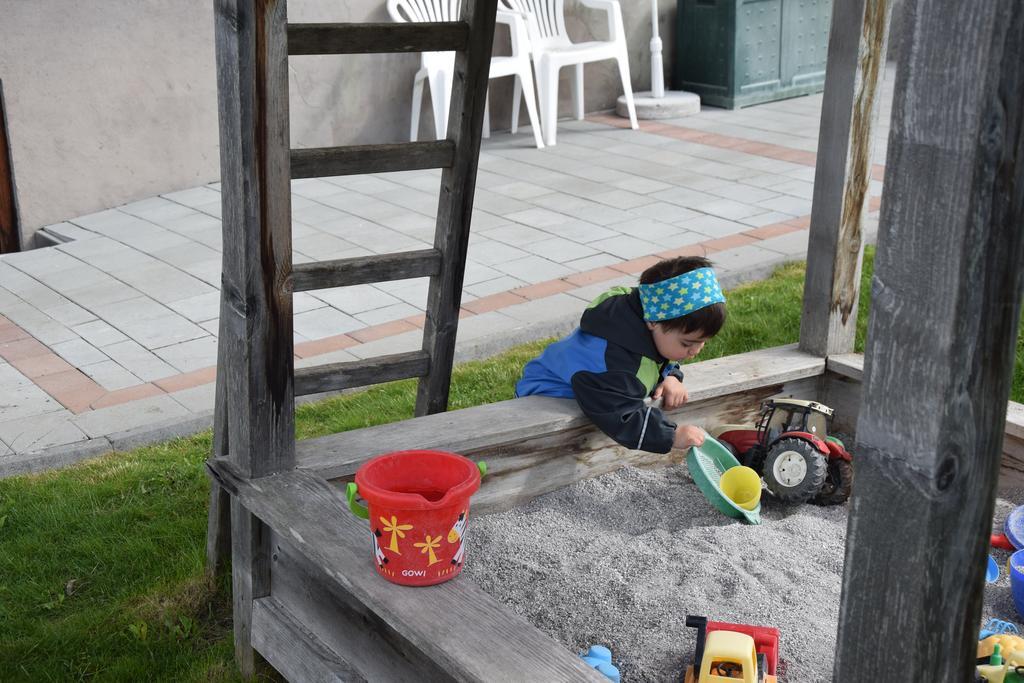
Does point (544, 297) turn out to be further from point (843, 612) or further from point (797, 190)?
point (843, 612)

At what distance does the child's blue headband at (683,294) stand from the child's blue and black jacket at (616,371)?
87 mm

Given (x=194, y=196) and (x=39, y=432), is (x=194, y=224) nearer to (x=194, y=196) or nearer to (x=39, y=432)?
(x=194, y=196)

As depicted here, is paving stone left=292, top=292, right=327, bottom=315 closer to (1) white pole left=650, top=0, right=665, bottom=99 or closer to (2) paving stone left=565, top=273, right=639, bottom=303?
(2) paving stone left=565, top=273, right=639, bottom=303

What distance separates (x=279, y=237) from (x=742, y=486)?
1334mm

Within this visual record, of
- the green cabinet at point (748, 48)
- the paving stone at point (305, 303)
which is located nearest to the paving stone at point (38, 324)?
the paving stone at point (305, 303)

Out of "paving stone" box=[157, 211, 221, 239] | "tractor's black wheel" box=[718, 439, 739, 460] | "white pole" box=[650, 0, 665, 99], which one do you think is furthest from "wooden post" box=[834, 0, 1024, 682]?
"white pole" box=[650, 0, 665, 99]

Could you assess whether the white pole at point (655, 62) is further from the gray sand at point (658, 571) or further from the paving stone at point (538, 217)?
the gray sand at point (658, 571)

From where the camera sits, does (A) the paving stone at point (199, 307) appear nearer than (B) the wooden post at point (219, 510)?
No

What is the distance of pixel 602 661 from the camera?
224 cm

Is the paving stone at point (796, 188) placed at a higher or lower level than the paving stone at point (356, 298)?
higher

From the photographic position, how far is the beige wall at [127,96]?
19.8 feet

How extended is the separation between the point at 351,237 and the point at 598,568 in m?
3.42

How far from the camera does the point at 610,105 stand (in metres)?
8.88

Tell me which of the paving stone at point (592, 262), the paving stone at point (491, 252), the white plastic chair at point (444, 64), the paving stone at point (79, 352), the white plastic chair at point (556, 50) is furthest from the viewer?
the white plastic chair at point (556, 50)
